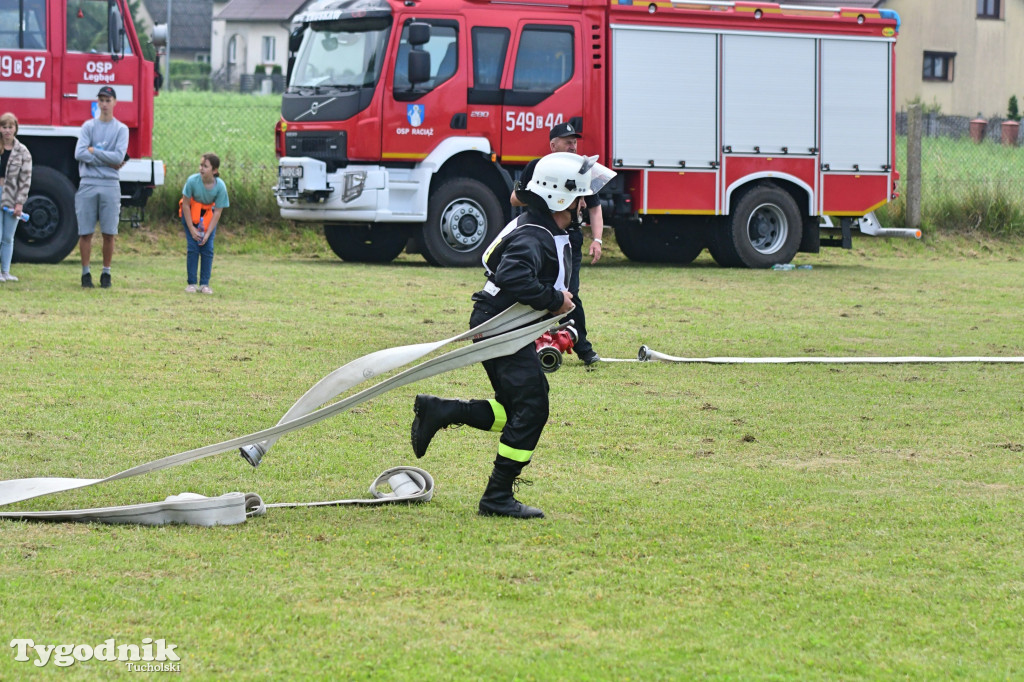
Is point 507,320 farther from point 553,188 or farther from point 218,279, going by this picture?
point 218,279

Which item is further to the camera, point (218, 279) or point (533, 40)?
point (533, 40)

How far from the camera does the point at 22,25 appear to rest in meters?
15.7

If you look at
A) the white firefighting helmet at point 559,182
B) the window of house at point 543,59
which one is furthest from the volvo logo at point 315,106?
the white firefighting helmet at point 559,182

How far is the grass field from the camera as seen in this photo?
3.99 m

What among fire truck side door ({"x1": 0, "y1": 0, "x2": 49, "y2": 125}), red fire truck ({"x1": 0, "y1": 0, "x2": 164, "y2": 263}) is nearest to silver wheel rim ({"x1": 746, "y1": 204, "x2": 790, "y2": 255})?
red fire truck ({"x1": 0, "y1": 0, "x2": 164, "y2": 263})

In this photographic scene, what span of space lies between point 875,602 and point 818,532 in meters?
0.91

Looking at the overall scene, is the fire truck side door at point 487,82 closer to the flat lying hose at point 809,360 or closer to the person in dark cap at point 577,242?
the person in dark cap at point 577,242

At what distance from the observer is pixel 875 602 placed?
4453mm

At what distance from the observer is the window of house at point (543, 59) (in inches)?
702

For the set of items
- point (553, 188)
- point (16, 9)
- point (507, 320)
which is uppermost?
point (16, 9)

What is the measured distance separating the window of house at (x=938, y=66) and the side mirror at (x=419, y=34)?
39891 millimetres

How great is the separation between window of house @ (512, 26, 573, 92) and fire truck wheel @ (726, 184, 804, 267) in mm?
3038

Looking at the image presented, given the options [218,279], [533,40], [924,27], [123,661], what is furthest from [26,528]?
[924,27]

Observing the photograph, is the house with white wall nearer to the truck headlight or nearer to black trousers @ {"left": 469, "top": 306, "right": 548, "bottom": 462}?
the truck headlight
